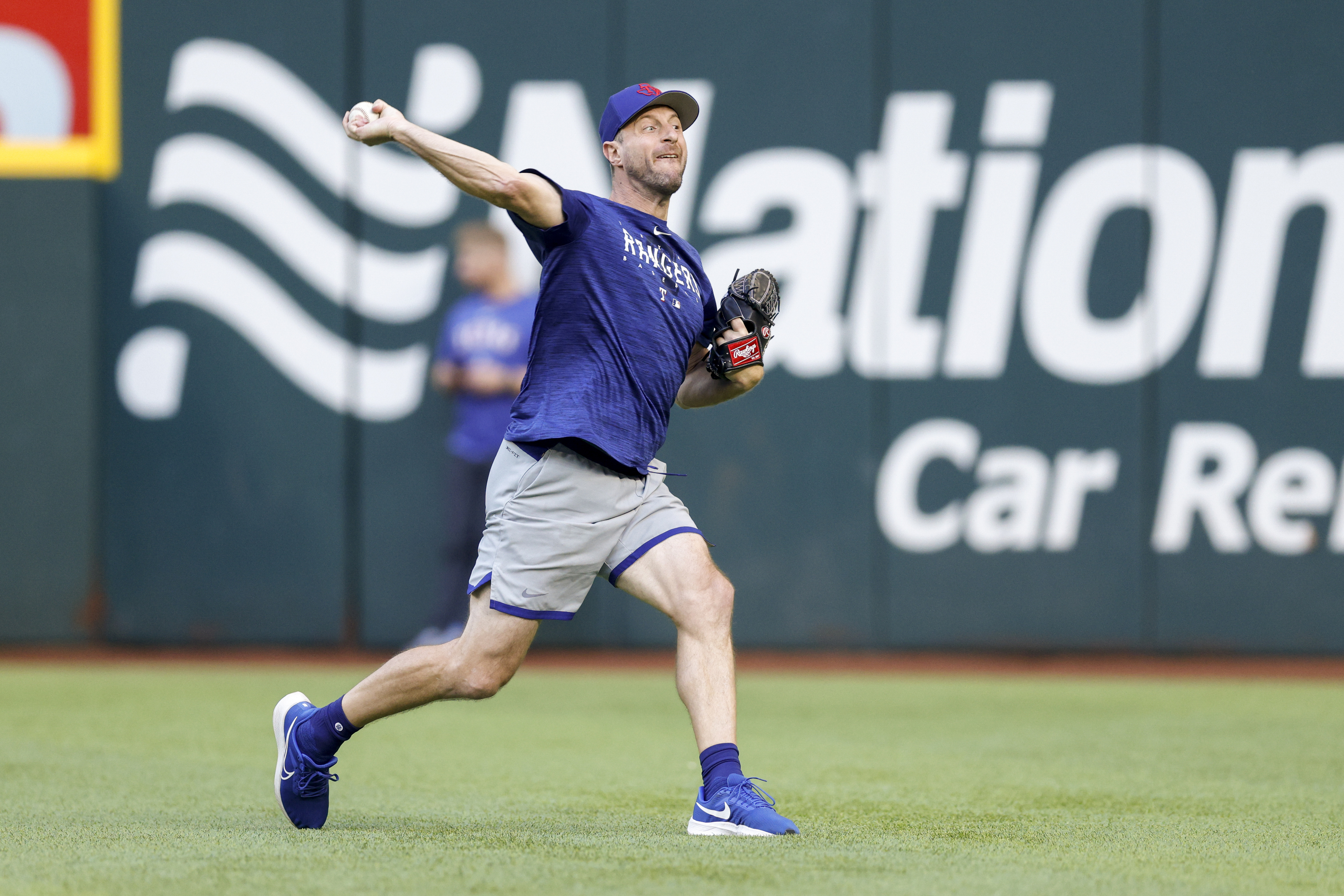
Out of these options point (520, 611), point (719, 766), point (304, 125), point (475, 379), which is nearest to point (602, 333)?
point (520, 611)

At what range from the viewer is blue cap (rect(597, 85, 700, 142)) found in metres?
4.52

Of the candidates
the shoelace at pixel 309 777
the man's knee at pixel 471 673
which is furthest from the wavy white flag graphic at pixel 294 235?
the man's knee at pixel 471 673

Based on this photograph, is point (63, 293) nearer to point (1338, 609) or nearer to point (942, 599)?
point (942, 599)

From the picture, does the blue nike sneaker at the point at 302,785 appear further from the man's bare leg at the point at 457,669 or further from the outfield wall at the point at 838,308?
the outfield wall at the point at 838,308

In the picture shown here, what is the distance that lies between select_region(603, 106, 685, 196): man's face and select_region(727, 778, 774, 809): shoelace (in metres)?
1.70

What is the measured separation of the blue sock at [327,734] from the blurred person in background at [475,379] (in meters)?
4.32

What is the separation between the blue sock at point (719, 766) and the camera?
4.23m

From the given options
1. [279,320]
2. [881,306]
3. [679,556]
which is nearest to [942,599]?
[881,306]

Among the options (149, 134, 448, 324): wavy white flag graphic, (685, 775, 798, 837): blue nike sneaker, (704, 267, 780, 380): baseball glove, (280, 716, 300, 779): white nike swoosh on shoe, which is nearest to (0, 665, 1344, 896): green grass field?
(685, 775, 798, 837): blue nike sneaker

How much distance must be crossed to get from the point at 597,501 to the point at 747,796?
0.91 metres

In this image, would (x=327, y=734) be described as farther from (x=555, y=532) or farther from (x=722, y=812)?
(x=722, y=812)

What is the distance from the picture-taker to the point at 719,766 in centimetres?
424

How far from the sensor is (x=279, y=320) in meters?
9.41

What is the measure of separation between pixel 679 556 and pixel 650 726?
277 centimetres
